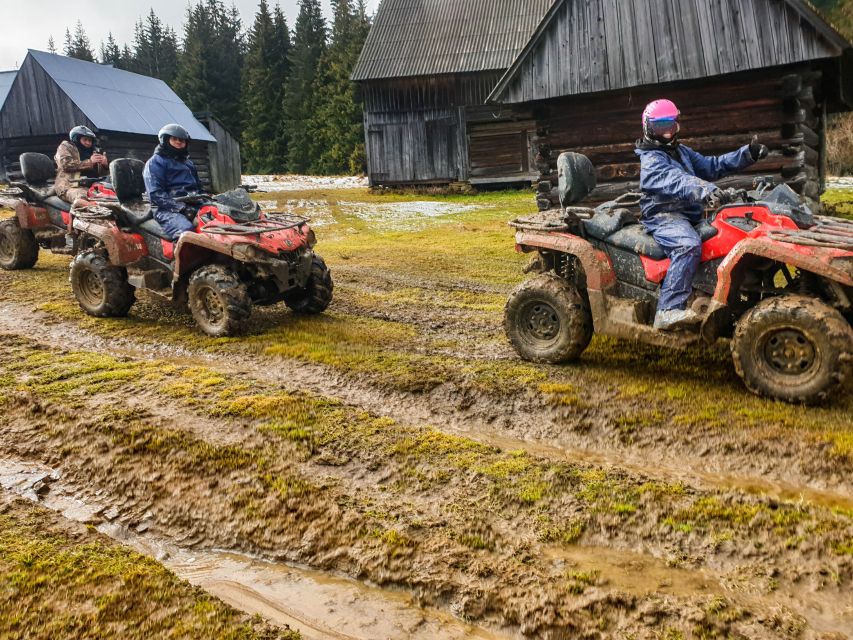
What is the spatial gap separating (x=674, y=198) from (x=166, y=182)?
5.00 meters

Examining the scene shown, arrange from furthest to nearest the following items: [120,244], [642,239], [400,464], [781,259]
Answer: [120,244], [642,239], [781,259], [400,464]

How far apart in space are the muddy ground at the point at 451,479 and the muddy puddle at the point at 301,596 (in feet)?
0.04

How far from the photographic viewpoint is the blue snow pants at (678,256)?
4645 mm

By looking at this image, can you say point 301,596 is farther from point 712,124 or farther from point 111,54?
point 111,54

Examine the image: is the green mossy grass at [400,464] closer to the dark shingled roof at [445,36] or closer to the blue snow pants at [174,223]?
the blue snow pants at [174,223]

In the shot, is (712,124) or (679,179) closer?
(679,179)

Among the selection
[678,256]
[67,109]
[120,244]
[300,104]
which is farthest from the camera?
[300,104]

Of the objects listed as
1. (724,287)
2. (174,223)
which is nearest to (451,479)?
(724,287)

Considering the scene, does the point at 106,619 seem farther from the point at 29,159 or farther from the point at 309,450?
the point at 29,159

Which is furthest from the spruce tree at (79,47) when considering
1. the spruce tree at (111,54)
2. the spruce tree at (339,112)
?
the spruce tree at (339,112)

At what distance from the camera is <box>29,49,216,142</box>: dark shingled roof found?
2350cm

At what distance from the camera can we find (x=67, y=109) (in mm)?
23078

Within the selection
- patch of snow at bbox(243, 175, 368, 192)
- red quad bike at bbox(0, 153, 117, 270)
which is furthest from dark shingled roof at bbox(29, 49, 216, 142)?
red quad bike at bbox(0, 153, 117, 270)

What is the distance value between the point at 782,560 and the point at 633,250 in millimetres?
2779
